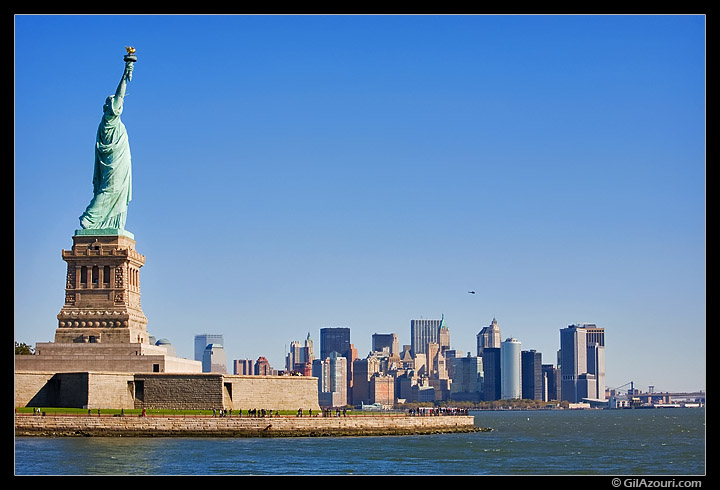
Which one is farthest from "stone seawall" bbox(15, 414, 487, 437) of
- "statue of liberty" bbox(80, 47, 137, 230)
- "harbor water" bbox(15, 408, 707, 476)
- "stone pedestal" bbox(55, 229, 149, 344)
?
"statue of liberty" bbox(80, 47, 137, 230)

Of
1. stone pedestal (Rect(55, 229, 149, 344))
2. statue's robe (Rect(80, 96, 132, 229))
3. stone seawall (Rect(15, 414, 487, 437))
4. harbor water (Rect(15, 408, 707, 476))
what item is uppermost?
statue's robe (Rect(80, 96, 132, 229))

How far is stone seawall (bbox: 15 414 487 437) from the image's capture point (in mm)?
63688

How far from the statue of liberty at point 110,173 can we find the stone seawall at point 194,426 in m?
14.6

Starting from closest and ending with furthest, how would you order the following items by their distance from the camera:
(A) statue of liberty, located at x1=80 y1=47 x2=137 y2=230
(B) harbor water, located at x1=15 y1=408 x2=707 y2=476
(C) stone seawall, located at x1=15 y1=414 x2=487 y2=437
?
1. (B) harbor water, located at x1=15 y1=408 x2=707 y2=476
2. (C) stone seawall, located at x1=15 y1=414 x2=487 y2=437
3. (A) statue of liberty, located at x1=80 y1=47 x2=137 y2=230

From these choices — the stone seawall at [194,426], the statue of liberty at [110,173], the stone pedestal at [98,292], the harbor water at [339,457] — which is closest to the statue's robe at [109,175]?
the statue of liberty at [110,173]

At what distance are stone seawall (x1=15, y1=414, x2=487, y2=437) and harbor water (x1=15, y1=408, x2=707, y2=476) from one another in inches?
42.4

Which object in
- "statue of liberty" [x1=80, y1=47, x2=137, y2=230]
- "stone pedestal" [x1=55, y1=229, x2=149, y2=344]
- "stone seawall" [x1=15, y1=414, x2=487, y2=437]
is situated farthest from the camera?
"statue of liberty" [x1=80, y1=47, x2=137, y2=230]

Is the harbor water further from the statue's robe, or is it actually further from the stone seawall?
the statue's robe

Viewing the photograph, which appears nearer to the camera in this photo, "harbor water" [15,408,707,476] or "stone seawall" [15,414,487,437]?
"harbor water" [15,408,707,476]

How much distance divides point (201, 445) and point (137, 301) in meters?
18.7

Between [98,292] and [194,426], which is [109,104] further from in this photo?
[194,426]

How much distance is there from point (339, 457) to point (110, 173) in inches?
1098

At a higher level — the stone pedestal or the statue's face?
the statue's face
